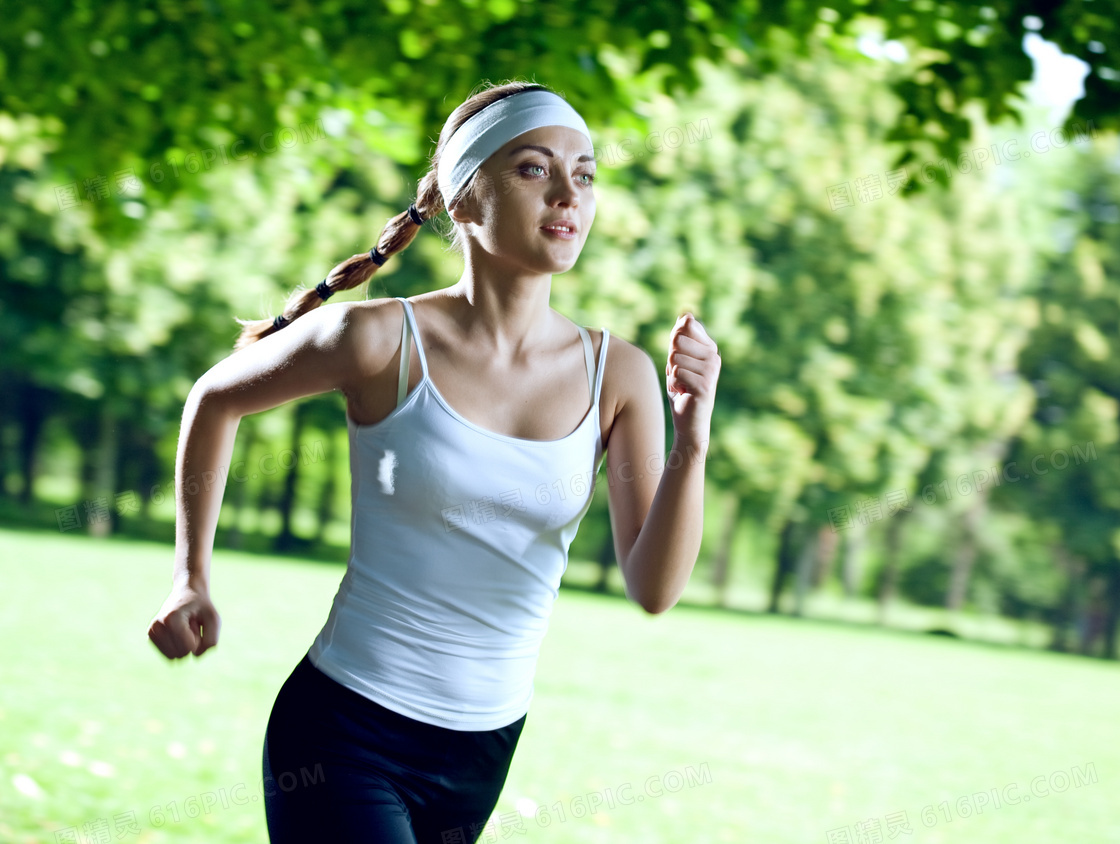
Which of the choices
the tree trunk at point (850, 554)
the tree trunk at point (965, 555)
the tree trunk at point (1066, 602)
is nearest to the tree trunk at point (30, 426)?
the tree trunk at point (850, 554)

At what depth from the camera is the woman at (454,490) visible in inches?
87.7

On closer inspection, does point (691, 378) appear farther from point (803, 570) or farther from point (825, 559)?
point (825, 559)

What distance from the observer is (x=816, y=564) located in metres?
41.8

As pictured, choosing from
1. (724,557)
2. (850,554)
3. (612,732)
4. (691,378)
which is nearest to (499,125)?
(691,378)

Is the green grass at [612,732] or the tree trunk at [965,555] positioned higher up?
the green grass at [612,732]

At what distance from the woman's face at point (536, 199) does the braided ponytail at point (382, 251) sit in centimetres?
16

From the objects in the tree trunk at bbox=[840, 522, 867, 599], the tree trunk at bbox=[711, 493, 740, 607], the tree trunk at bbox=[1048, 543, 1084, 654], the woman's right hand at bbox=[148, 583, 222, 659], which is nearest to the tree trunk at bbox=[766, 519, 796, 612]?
the tree trunk at bbox=[711, 493, 740, 607]

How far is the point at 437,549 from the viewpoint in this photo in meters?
2.23

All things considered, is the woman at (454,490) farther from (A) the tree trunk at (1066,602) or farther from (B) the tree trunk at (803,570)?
(A) the tree trunk at (1066,602)

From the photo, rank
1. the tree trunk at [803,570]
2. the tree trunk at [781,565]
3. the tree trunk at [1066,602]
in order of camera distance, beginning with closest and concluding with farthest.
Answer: the tree trunk at [781,565]
the tree trunk at [803,570]
the tree trunk at [1066,602]

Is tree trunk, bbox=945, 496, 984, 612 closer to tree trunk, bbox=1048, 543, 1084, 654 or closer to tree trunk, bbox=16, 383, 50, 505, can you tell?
tree trunk, bbox=1048, 543, 1084, 654

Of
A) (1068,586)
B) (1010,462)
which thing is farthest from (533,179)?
(1068,586)

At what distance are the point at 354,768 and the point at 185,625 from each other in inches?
15.6

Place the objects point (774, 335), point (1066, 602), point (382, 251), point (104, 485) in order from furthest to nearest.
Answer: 1. point (1066, 602)
2. point (104, 485)
3. point (774, 335)
4. point (382, 251)
